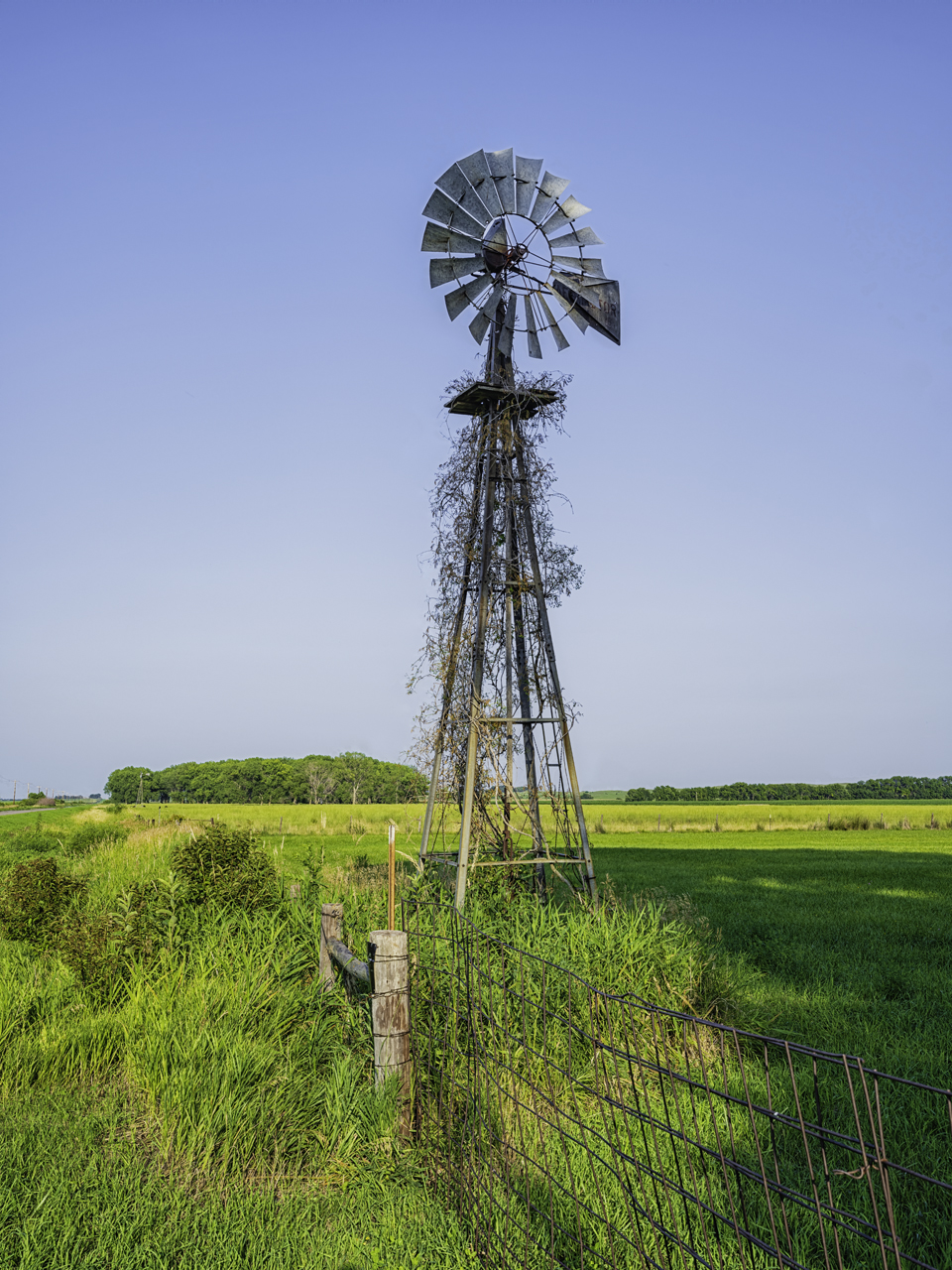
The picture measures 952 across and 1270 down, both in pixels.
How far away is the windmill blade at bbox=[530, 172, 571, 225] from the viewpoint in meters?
8.56

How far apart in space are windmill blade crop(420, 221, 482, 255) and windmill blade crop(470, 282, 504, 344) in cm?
44

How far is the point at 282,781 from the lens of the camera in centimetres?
11281

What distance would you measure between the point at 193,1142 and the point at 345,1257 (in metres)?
1.00

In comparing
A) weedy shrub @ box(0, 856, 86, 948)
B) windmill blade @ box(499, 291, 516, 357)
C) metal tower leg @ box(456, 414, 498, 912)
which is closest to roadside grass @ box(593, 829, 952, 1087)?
metal tower leg @ box(456, 414, 498, 912)

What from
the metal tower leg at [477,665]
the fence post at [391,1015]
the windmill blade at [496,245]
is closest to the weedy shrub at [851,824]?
the metal tower leg at [477,665]

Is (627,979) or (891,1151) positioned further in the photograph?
(627,979)

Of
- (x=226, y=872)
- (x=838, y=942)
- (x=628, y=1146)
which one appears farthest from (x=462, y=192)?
(x=838, y=942)

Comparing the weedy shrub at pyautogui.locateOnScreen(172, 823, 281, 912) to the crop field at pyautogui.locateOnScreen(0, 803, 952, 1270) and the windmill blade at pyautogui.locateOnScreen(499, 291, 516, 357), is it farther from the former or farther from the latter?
the windmill blade at pyautogui.locateOnScreen(499, 291, 516, 357)

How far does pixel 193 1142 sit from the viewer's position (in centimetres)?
390

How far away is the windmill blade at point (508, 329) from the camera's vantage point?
8.96 metres

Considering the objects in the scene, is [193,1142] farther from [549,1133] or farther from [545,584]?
[545,584]

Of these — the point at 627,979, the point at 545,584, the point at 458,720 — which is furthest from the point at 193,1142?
the point at 545,584

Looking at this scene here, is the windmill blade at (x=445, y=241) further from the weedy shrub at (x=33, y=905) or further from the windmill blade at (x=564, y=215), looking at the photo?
the weedy shrub at (x=33, y=905)

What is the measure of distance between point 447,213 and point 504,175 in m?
0.67
